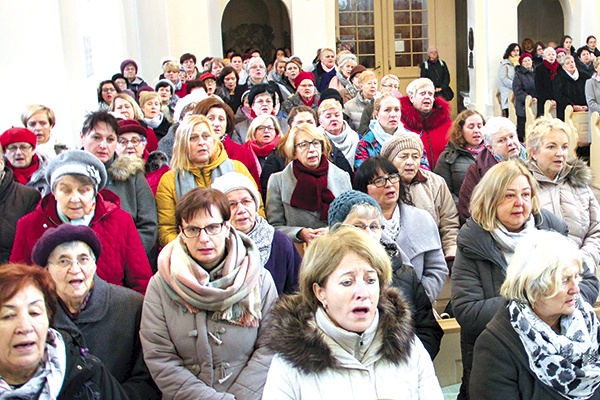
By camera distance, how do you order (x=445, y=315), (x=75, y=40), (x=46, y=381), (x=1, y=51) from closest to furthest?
(x=46, y=381) < (x=445, y=315) < (x=1, y=51) < (x=75, y=40)

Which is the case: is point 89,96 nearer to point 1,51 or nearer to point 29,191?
point 1,51

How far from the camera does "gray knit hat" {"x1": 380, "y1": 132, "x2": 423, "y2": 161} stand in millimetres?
4699

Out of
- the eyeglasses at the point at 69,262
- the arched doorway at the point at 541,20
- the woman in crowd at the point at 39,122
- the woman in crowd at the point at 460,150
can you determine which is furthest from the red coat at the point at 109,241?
the arched doorway at the point at 541,20

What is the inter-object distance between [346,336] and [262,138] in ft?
10.6

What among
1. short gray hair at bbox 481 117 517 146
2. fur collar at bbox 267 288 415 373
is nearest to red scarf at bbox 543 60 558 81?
short gray hair at bbox 481 117 517 146

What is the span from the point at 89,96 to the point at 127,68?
80.3 inches

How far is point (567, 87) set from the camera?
41.0 feet

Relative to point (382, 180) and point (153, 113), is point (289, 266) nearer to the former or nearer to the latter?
point (382, 180)

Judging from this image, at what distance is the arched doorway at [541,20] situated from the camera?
1897 cm

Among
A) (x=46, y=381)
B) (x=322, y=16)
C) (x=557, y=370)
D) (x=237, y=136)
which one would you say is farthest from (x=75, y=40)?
(x=322, y=16)

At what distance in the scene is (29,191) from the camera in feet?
14.3

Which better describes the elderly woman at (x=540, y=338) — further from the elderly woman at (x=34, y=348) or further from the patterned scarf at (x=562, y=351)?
the elderly woman at (x=34, y=348)

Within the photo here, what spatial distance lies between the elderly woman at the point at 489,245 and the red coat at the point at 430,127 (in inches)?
100

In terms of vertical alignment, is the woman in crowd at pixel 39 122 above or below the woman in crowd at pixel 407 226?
above
